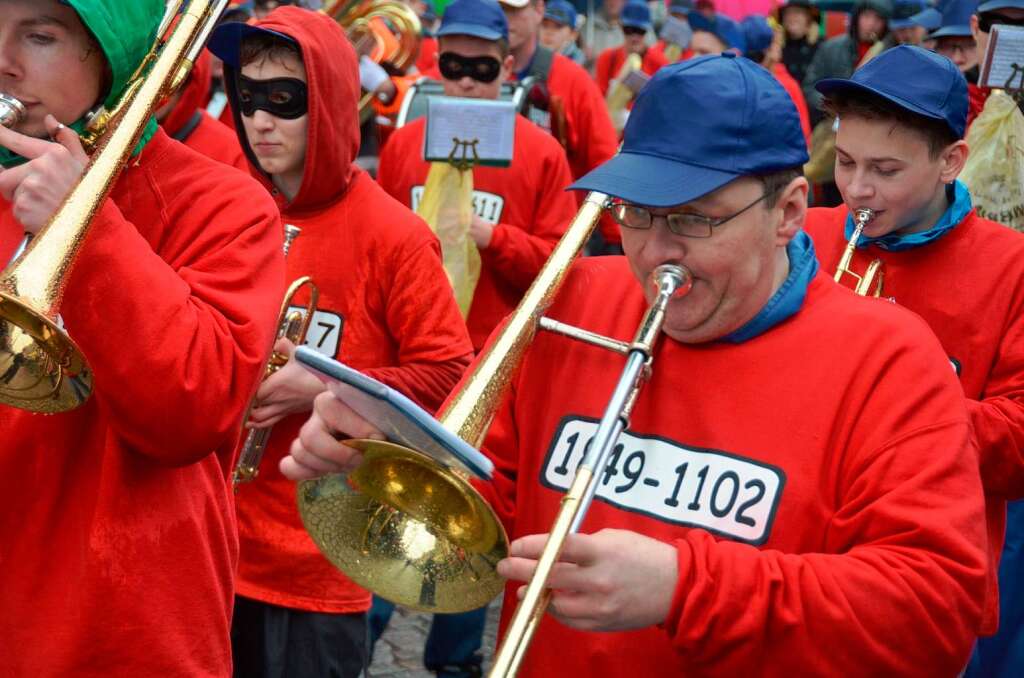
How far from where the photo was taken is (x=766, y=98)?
2410 mm

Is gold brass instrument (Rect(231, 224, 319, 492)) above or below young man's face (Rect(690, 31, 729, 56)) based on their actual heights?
below

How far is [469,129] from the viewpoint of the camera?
5602 mm

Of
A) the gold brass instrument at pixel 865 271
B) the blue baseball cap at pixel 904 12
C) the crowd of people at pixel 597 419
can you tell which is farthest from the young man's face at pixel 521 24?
the crowd of people at pixel 597 419

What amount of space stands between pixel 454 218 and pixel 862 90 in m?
2.29

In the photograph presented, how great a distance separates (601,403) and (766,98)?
1.92 ft

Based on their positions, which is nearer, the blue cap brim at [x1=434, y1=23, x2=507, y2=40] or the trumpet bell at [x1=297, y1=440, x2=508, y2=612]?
the trumpet bell at [x1=297, y1=440, x2=508, y2=612]

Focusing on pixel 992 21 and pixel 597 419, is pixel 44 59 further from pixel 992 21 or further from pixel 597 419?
pixel 992 21

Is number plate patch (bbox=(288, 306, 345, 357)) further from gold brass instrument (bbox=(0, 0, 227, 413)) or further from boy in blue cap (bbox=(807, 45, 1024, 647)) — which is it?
gold brass instrument (bbox=(0, 0, 227, 413))

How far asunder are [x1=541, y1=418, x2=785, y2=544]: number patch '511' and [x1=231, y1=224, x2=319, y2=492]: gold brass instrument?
1.60 metres

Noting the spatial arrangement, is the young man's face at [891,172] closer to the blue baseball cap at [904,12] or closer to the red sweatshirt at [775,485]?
the red sweatshirt at [775,485]

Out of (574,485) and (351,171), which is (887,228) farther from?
(574,485)

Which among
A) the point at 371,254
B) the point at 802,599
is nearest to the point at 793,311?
the point at 802,599

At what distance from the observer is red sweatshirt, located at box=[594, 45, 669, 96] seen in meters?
13.7

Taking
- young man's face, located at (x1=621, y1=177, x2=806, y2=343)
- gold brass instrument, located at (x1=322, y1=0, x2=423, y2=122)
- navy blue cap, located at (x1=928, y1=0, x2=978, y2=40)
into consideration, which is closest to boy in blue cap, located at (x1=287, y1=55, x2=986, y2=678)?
young man's face, located at (x1=621, y1=177, x2=806, y2=343)
